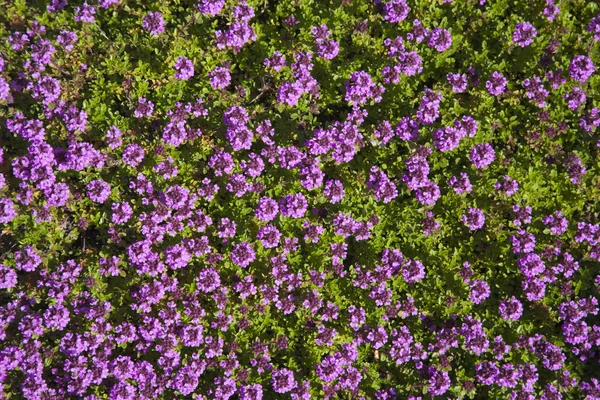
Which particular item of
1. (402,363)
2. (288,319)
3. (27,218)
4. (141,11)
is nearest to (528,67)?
(402,363)

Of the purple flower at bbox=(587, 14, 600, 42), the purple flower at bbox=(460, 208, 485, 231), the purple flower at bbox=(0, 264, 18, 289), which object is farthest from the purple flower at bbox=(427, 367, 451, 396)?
the purple flower at bbox=(0, 264, 18, 289)

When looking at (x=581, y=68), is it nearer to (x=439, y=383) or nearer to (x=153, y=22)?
(x=439, y=383)

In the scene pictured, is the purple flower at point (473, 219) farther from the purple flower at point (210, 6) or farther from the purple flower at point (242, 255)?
the purple flower at point (210, 6)

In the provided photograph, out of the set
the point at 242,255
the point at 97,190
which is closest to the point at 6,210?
the point at 97,190

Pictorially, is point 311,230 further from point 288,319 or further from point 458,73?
point 458,73

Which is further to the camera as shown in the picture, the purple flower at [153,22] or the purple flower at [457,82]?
the purple flower at [457,82]

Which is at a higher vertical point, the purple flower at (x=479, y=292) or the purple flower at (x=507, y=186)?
the purple flower at (x=507, y=186)

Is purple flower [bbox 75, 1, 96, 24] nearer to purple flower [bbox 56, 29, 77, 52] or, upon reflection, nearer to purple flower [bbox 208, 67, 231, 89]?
purple flower [bbox 56, 29, 77, 52]

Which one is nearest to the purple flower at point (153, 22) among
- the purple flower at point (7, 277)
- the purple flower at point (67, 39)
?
the purple flower at point (67, 39)
